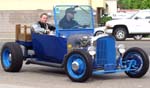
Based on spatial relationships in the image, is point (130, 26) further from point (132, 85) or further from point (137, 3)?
point (137, 3)

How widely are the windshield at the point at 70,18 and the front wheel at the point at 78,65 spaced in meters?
1.42

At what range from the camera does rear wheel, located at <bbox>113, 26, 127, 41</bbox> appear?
2902 centimetres

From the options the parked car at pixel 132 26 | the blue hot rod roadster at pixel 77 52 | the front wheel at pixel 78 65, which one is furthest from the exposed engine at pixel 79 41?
the parked car at pixel 132 26

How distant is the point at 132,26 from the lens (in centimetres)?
2892

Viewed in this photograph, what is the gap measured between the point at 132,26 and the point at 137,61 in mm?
17121

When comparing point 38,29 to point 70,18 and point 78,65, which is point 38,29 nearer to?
point 70,18

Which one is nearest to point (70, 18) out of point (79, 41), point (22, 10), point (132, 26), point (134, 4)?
point (79, 41)

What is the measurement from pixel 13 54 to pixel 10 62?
32 cm

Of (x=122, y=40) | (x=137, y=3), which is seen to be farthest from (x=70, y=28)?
(x=137, y=3)

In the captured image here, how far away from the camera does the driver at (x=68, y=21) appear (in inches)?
496

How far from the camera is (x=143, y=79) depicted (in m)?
11.9

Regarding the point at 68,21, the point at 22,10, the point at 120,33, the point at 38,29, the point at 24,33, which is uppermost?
the point at 22,10

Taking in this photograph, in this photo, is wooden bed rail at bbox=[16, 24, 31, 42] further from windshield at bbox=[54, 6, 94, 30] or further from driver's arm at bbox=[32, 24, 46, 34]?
windshield at bbox=[54, 6, 94, 30]

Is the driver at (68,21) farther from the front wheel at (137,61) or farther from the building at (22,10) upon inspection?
the building at (22,10)
